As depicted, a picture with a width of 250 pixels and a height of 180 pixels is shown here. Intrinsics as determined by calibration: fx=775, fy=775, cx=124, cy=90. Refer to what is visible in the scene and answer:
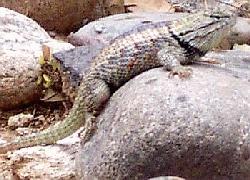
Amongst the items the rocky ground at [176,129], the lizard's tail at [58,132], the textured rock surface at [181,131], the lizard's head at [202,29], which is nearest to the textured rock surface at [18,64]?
the lizard's tail at [58,132]

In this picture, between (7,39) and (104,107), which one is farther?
(7,39)

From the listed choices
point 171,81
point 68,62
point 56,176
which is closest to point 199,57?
point 171,81

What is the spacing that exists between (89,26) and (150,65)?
2.32 m

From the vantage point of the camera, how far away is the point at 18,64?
496 centimetres

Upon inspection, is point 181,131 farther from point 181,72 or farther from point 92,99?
point 92,99

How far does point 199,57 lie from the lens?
11.4 feet

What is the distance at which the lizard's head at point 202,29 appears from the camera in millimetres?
3398

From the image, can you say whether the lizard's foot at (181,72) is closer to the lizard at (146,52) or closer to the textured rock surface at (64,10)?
the lizard at (146,52)

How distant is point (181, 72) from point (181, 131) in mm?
326

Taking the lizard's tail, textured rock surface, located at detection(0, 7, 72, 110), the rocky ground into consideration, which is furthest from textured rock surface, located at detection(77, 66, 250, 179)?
textured rock surface, located at detection(0, 7, 72, 110)

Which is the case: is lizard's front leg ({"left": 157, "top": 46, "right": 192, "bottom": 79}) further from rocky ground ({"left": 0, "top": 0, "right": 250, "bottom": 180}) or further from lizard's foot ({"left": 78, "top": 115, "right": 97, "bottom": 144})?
lizard's foot ({"left": 78, "top": 115, "right": 97, "bottom": 144})

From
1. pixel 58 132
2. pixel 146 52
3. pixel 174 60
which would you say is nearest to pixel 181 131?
pixel 174 60

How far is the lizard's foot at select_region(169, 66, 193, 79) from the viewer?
3.16m

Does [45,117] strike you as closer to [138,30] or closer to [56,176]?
[56,176]
